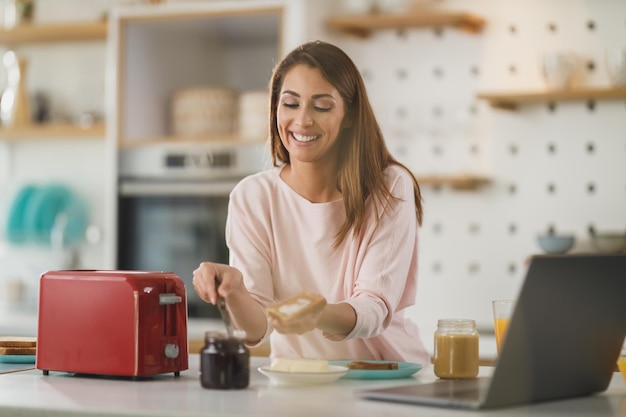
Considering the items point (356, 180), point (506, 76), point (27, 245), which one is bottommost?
point (27, 245)

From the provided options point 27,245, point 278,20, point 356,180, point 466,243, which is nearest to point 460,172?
point 466,243

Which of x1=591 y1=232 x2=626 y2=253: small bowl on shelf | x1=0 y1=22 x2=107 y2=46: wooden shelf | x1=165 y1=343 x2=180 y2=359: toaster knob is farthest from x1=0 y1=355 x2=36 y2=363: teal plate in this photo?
x1=0 y1=22 x2=107 y2=46: wooden shelf

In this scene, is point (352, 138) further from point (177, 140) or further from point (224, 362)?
point (177, 140)

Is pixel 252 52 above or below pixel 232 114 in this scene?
above

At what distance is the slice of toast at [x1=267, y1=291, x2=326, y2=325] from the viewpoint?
1767 mm

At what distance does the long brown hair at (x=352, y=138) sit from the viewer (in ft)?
7.73

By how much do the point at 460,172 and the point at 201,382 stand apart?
2.55m

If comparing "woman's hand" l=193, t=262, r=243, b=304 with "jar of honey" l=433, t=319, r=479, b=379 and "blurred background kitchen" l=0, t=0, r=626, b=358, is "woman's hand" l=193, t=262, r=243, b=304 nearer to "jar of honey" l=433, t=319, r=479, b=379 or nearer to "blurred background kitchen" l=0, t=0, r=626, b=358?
"jar of honey" l=433, t=319, r=479, b=379

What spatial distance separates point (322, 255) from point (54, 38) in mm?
3048

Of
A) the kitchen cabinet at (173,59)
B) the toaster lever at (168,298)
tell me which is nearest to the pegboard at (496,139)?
the kitchen cabinet at (173,59)

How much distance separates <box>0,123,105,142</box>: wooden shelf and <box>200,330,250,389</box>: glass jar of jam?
3.03 m

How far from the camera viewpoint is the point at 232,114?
4324mm

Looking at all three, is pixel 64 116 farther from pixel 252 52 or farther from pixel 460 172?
pixel 460 172

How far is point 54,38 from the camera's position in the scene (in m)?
5.04
